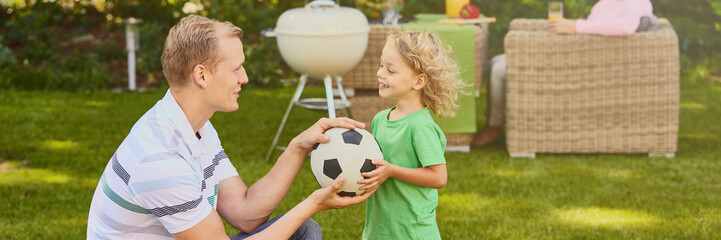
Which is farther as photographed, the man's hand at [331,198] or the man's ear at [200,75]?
the man's hand at [331,198]

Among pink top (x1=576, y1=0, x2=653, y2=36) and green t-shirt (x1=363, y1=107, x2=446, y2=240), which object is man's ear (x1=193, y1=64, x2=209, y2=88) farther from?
pink top (x1=576, y1=0, x2=653, y2=36)

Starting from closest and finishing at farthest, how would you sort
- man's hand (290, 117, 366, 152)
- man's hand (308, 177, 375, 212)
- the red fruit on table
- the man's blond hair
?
the man's blond hair → man's hand (308, 177, 375, 212) → man's hand (290, 117, 366, 152) → the red fruit on table

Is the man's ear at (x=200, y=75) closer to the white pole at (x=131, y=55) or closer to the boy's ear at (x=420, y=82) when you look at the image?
the boy's ear at (x=420, y=82)

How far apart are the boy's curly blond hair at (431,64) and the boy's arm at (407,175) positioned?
0.21m

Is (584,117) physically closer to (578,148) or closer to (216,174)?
(578,148)

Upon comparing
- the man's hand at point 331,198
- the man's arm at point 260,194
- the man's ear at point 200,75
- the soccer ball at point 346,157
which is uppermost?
the man's ear at point 200,75

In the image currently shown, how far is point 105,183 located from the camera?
2.13 m

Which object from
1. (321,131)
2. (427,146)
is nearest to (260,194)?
(321,131)

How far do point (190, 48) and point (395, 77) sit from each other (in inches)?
24.5

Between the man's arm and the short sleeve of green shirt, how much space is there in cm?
31

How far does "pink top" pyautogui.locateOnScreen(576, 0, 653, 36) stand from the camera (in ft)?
15.3

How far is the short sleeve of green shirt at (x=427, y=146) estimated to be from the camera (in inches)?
93.4

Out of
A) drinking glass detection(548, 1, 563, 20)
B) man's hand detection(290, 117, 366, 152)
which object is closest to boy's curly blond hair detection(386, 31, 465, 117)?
man's hand detection(290, 117, 366, 152)

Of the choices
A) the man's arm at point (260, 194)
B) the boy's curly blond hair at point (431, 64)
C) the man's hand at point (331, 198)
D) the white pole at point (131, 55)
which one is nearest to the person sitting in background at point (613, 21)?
the boy's curly blond hair at point (431, 64)
